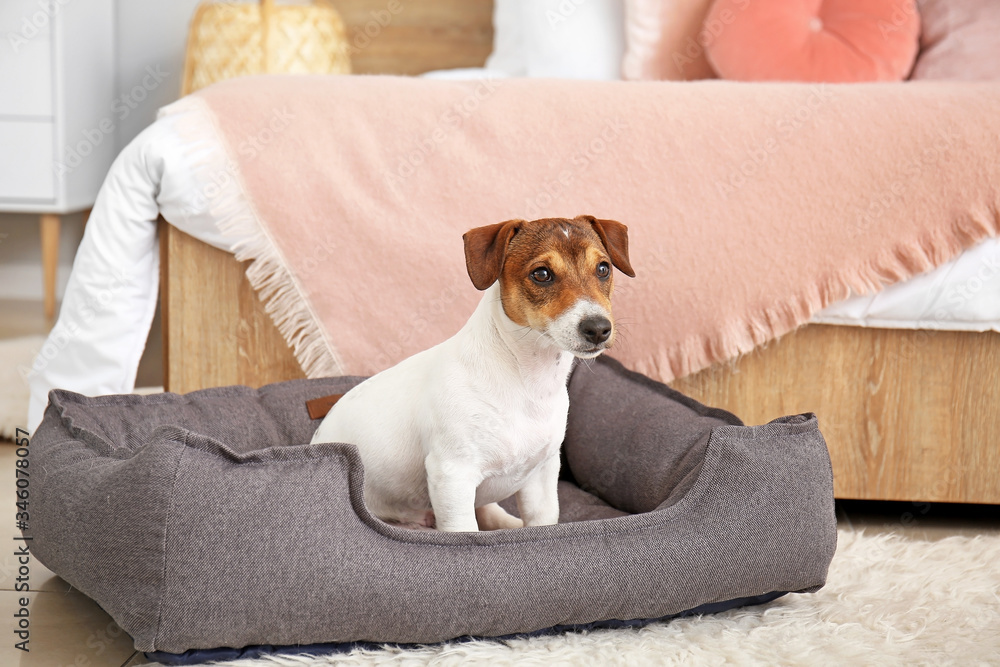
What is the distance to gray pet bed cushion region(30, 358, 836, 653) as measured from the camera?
109 cm

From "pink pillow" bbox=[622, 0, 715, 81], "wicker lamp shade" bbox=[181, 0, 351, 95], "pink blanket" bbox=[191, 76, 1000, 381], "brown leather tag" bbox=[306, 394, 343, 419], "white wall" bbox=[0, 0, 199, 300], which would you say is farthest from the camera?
"white wall" bbox=[0, 0, 199, 300]

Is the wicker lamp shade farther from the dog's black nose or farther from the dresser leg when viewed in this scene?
the dog's black nose

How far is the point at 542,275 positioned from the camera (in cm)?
126

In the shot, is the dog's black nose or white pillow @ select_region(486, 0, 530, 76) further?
white pillow @ select_region(486, 0, 530, 76)

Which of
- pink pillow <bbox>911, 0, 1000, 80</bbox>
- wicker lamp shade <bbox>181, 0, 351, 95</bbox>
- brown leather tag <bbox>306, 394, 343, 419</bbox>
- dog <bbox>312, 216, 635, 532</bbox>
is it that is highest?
pink pillow <bbox>911, 0, 1000, 80</bbox>

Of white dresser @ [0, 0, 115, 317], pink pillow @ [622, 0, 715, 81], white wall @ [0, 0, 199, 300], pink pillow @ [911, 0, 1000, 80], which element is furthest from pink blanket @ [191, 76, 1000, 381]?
white wall @ [0, 0, 199, 300]

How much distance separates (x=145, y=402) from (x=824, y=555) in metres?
1.18

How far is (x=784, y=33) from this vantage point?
2.63 meters

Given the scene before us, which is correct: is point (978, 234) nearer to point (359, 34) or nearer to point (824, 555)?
point (824, 555)

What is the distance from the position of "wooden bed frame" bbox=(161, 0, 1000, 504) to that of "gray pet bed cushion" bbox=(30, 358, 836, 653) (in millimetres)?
470

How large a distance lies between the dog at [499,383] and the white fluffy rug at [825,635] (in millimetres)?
212

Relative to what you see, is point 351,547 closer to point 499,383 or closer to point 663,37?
point 499,383

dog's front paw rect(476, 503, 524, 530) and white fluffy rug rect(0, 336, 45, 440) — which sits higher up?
dog's front paw rect(476, 503, 524, 530)

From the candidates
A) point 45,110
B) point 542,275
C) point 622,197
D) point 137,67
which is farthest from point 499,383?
point 137,67
